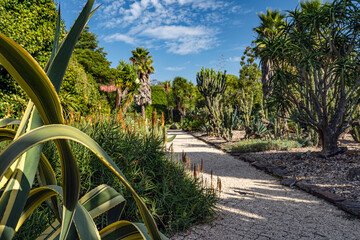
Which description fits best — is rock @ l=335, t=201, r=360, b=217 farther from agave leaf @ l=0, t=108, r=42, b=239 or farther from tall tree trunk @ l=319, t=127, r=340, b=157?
agave leaf @ l=0, t=108, r=42, b=239

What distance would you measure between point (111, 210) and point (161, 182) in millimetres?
1782

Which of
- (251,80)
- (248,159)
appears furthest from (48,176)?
(251,80)

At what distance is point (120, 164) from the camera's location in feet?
8.32

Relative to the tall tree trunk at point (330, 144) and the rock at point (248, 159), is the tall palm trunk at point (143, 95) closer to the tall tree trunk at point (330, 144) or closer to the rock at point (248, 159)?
the rock at point (248, 159)

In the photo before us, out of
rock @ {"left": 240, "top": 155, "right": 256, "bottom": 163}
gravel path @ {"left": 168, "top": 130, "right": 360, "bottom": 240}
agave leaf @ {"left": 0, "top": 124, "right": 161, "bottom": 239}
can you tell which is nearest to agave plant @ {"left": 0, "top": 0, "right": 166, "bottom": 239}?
agave leaf @ {"left": 0, "top": 124, "right": 161, "bottom": 239}

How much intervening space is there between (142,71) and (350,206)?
2149 centimetres

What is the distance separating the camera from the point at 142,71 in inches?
900

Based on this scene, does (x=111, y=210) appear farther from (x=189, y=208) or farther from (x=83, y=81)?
(x=83, y=81)

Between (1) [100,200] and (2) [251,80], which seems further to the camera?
(2) [251,80]

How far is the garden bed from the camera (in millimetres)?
3432

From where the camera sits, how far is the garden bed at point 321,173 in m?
3.43

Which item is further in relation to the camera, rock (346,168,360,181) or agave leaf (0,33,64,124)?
rock (346,168,360,181)

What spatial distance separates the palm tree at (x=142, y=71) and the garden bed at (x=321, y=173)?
56.4ft

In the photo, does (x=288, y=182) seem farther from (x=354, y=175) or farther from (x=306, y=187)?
(x=354, y=175)
